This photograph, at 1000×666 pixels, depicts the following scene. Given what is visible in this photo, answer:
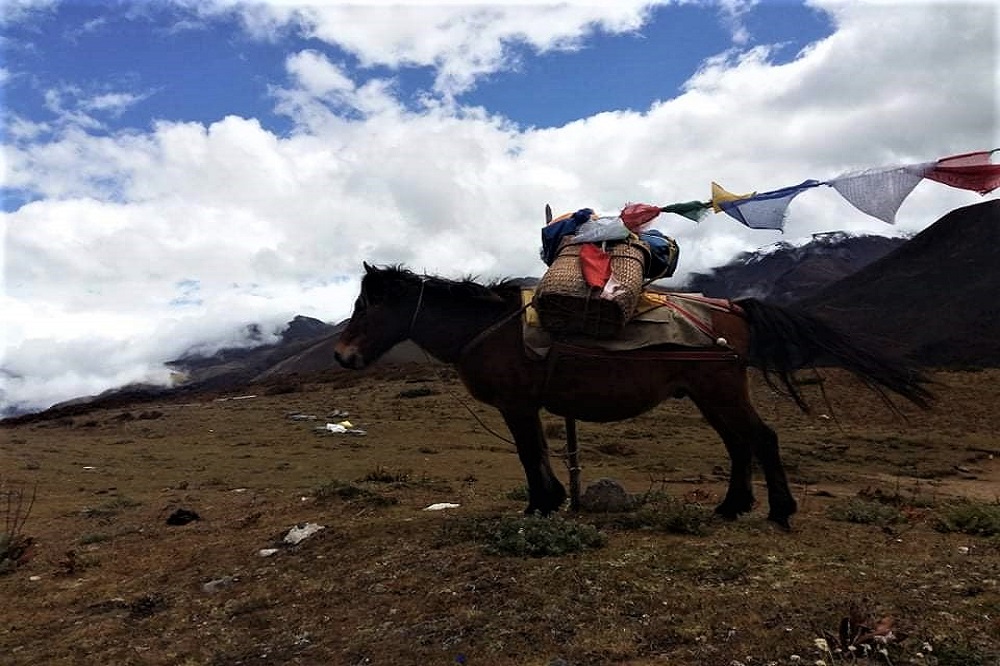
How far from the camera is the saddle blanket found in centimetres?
512

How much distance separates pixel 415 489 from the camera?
8570 millimetres

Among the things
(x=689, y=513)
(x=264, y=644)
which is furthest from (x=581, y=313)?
(x=264, y=644)

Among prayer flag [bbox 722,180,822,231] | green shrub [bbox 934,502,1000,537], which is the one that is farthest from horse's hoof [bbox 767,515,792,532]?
prayer flag [bbox 722,180,822,231]

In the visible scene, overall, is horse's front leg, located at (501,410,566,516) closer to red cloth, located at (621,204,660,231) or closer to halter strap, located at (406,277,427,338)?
halter strap, located at (406,277,427,338)

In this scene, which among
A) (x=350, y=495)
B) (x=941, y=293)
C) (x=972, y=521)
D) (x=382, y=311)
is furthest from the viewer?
(x=941, y=293)

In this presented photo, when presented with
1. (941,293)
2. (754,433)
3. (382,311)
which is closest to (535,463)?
(754,433)

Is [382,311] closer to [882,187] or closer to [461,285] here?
A: [461,285]

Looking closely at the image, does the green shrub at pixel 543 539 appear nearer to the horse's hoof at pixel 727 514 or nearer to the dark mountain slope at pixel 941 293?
the horse's hoof at pixel 727 514

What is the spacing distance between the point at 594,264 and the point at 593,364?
841mm

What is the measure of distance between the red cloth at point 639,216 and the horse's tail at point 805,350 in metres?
1.21

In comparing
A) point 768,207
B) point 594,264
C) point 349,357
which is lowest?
point 349,357

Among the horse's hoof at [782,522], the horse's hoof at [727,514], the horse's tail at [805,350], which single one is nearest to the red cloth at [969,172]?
the horse's tail at [805,350]

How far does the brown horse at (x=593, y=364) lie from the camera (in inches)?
205

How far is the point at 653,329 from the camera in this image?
16.9 ft
